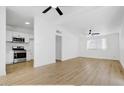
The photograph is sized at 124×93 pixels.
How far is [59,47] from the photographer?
306 inches

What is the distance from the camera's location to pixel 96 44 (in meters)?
9.80

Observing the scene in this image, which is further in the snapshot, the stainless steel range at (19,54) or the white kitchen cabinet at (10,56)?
the stainless steel range at (19,54)

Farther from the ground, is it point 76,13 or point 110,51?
point 76,13

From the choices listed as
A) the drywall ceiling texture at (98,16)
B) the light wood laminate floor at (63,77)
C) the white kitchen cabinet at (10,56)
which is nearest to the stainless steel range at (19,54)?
the white kitchen cabinet at (10,56)

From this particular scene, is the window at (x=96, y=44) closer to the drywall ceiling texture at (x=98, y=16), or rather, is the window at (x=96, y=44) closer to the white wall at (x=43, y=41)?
the drywall ceiling texture at (x=98, y=16)

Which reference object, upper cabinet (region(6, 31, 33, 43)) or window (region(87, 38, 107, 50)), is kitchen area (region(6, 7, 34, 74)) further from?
window (region(87, 38, 107, 50))

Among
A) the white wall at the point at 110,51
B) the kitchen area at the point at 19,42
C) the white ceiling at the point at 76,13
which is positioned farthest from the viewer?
the white wall at the point at 110,51

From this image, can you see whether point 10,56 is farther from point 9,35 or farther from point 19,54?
point 9,35

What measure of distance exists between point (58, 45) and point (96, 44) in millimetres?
4258

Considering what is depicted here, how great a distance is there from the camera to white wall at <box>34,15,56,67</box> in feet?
16.4

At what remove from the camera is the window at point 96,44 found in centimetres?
932

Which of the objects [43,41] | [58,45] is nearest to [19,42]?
[43,41]
